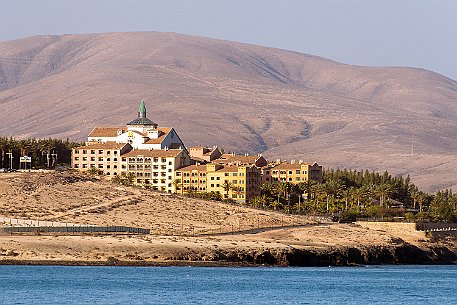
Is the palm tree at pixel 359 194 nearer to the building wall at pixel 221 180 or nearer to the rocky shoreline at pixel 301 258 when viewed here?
the building wall at pixel 221 180

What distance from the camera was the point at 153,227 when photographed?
143m

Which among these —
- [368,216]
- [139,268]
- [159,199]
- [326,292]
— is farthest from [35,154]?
[326,292]

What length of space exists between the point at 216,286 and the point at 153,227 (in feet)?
138

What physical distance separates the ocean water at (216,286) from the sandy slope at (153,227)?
3099 mm

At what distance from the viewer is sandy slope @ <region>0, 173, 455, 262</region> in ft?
388

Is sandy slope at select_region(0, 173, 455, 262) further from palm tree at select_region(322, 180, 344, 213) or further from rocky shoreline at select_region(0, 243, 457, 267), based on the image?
palm tree at select_region(322, 180, 344, 213)

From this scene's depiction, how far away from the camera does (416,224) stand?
158 m

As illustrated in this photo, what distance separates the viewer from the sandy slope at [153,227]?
118m

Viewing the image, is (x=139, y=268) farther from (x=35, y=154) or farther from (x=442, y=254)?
(x=35, y=154)

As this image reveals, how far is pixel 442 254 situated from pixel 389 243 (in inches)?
384

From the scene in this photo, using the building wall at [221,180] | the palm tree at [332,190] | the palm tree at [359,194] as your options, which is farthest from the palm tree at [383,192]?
the building wall at [221,180]

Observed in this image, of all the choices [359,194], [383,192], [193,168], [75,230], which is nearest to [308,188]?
[359,194]

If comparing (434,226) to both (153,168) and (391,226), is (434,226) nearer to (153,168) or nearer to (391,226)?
(391,226)

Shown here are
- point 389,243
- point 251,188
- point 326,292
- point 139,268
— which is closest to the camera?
point 326,292
